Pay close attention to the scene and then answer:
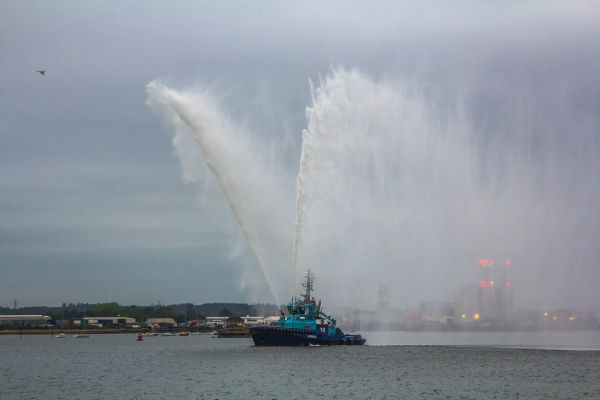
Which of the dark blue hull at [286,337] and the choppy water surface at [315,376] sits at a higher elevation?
the dark blue hull at [286,337]

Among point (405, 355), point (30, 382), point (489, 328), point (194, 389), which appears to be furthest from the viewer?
point (489, 328)

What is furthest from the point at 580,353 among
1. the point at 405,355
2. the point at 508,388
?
the point at 508,388

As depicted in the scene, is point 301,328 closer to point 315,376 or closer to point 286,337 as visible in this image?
point 286,337

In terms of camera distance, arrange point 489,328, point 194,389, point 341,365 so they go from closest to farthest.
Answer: point 194,389
point 341,365
point 489,328

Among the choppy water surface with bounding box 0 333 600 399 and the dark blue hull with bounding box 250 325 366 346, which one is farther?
the dark blue hull with bounding box 250 325 366 346

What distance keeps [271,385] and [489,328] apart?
15260cm

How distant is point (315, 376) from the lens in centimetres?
5778

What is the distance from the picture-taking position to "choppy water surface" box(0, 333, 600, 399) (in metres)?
48.6

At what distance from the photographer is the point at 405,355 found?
81.1 meters

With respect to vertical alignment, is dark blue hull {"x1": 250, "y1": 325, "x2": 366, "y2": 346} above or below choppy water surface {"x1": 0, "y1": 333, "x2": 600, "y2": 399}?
above

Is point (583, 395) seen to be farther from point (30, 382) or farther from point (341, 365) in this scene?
point (30, 382)

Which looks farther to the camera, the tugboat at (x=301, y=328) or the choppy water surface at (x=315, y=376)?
the tugboat at (x=301, y=328)

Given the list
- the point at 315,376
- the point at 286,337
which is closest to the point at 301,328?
the point at 286,337

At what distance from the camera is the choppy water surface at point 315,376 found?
159 feet
